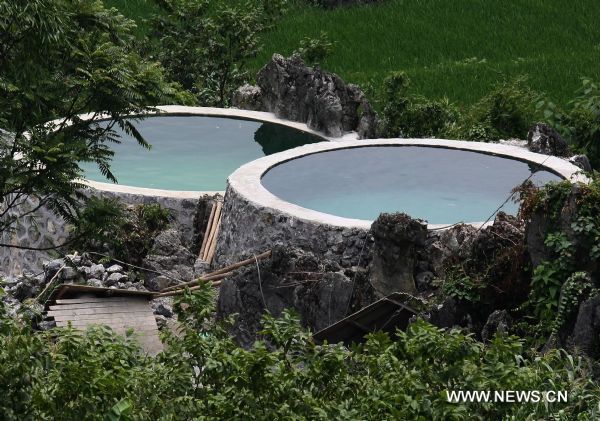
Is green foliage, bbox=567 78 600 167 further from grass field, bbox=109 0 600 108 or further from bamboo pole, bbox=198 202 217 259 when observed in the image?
bamboo pole, bbox=198 202 217 259

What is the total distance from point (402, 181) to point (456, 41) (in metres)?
9.69

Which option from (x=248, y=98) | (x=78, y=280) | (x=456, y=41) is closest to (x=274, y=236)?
(x=78, y=280)

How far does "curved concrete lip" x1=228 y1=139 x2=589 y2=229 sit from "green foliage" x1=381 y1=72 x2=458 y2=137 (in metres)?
2.26

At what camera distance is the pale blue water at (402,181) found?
48.5ft

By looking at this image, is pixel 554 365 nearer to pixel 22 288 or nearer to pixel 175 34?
pixel 22 288

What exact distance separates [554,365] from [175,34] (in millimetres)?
13501

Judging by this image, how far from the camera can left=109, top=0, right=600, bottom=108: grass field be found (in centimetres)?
2202

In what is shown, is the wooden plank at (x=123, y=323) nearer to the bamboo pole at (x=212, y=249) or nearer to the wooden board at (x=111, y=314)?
the wooden board at (x=111, y=314)

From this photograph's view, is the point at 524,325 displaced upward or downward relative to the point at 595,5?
downward

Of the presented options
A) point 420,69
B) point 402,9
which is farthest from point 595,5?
point 420,69

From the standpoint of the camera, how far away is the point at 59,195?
11.8 m

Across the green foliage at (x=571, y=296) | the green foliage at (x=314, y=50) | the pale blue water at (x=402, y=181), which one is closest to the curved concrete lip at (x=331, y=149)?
the pale blue water at (x=402, y=181)

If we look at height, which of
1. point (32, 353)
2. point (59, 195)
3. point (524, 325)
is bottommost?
point (32, 353)

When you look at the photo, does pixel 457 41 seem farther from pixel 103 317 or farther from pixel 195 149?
pixel 103 317
